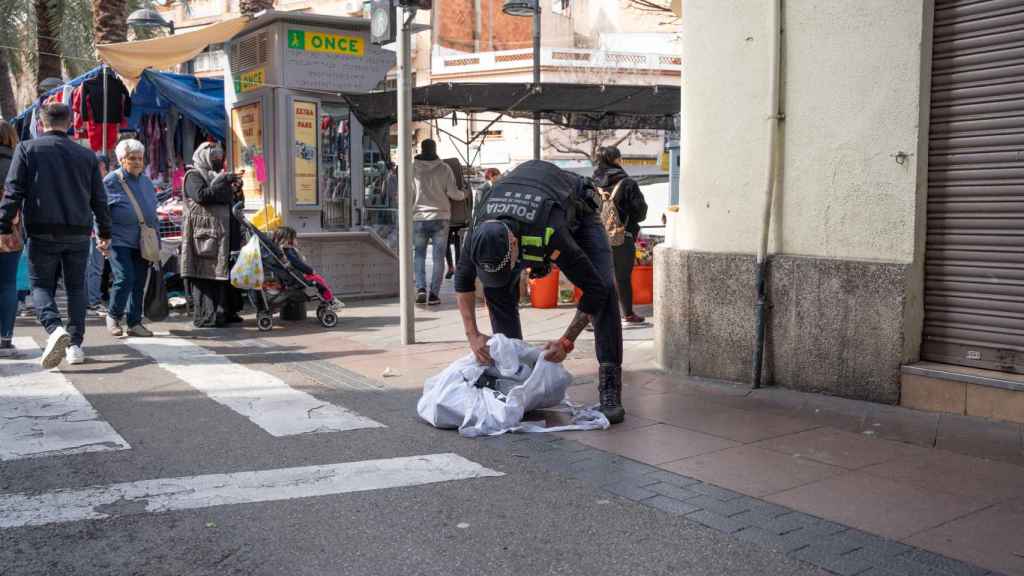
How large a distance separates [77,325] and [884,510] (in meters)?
6.01

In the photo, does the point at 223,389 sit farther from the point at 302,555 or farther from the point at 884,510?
the point at 884,510

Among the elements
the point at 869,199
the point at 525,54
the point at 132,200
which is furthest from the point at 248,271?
the point at 525,54

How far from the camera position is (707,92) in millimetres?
6758

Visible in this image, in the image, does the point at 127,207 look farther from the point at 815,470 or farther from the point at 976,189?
the point at 976,189

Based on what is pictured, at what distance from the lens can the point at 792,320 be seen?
6250 mm

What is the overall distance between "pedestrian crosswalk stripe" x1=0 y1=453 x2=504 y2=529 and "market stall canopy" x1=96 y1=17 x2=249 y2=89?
8033 millimetres

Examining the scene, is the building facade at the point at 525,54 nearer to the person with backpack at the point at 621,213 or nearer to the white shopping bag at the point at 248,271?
the person with backpack at the point at 621,213

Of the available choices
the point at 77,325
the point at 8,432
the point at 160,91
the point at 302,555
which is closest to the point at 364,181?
the point at 160,91

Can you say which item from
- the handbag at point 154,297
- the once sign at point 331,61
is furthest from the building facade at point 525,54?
the handbag at point 154,297

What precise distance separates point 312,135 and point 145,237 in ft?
11.4

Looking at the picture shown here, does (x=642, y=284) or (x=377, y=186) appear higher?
(x=377, y=186)

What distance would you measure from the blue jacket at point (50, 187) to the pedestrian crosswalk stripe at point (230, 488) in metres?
3.58

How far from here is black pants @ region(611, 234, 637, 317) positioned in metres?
9.46

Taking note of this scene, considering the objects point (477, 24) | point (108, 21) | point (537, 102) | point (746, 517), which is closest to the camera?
point (746, 517)
